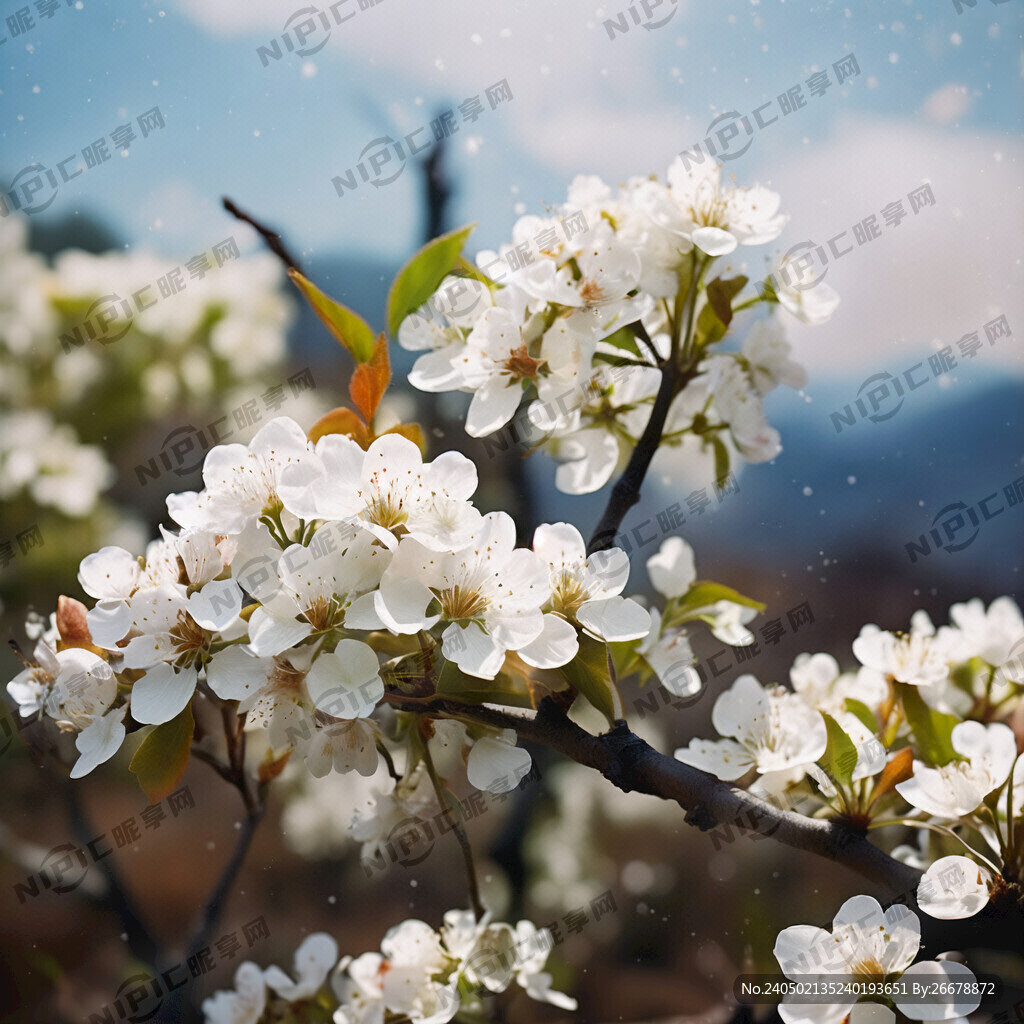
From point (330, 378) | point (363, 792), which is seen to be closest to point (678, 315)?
point (363, 792)

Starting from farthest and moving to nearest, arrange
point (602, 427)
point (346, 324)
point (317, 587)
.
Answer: point (602, 427), point (346, 324), point (317, 587)

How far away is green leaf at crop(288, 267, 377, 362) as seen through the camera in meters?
0.45

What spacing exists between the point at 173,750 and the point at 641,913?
2.62ft

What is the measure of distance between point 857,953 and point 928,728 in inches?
5.9

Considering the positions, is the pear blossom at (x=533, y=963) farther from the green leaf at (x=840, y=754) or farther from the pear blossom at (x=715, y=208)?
the pear blossom at (x=715, y=208)

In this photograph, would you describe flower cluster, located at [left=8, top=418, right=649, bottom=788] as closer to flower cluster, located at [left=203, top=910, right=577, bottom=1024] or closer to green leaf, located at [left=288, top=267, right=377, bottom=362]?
green leaf, located at [left=288, top=267, right=377, bottom=362]

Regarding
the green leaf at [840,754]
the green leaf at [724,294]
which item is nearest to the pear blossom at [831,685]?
the green leaf at [840,754]

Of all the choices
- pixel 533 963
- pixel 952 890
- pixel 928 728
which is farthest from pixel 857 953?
pixel 533 963

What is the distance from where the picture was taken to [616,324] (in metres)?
0.45

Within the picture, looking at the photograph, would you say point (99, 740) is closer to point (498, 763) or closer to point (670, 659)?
point (498, 763)

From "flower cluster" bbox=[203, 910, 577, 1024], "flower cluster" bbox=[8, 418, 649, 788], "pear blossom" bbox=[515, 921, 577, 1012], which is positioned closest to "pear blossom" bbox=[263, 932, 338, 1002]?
"flower cluster" bbox=[203, 910, 577, 1024]

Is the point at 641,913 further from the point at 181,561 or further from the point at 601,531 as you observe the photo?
the point at 181,561

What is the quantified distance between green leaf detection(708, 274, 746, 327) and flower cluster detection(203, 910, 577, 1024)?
1.26 ft

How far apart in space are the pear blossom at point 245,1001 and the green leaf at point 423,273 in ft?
1.49
